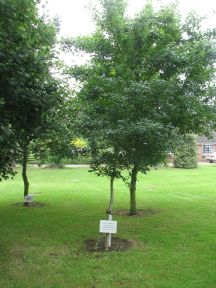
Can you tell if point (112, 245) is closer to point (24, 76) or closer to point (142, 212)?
point (142, 212)

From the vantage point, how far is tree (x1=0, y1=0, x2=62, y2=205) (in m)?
5.42

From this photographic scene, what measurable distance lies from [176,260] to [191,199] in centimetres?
726

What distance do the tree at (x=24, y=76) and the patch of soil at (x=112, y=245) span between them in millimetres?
2735

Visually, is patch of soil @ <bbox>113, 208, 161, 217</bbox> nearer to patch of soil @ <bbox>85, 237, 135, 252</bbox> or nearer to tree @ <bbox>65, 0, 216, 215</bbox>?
tree @ <bbox>65, 0, 216, 215</bbox>

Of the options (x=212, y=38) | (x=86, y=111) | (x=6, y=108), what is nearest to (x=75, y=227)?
(x=86, y=111)

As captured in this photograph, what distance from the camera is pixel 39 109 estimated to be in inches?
233

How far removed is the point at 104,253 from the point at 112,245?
2.01ft

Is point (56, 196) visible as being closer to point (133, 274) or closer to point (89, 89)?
point (89, 89)

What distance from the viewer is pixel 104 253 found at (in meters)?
6.89

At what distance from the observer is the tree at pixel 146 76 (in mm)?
7613

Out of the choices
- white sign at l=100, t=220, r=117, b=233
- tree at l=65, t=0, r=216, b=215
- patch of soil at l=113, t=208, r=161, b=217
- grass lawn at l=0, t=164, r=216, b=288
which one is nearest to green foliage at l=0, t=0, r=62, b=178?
tree at l=65, t=0, r=216, b=215

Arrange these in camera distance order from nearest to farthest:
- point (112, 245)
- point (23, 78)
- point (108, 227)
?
1. point (23, 78)
2. point (108, 227)
3. point (112, 245)

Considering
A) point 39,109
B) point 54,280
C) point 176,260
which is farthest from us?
point 176,260

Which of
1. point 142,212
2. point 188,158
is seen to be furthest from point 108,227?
point 188,158
